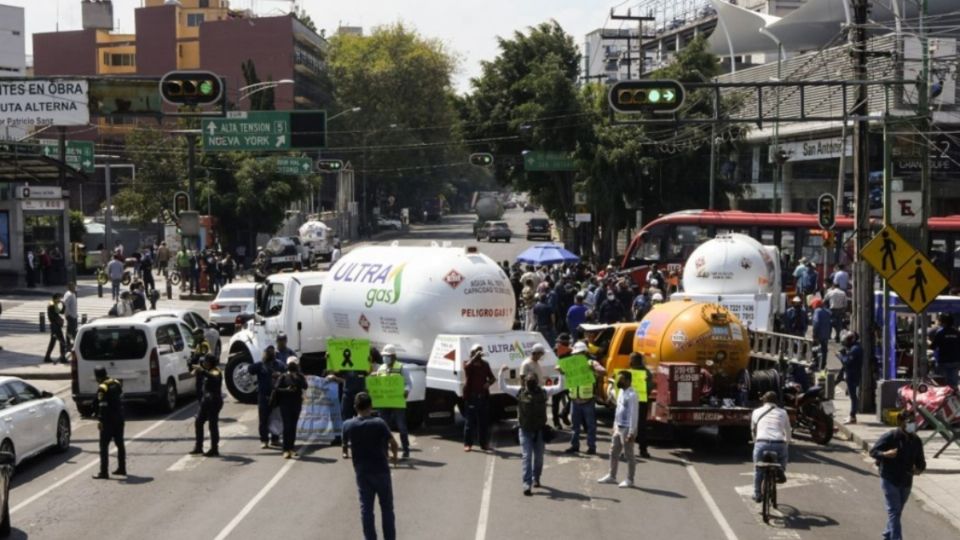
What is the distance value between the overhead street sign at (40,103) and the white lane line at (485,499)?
2222 centimetres

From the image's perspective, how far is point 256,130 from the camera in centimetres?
4162

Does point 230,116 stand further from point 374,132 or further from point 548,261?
point 374,132

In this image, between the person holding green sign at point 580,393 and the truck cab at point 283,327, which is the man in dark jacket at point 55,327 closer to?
the truck cab at point 283,327

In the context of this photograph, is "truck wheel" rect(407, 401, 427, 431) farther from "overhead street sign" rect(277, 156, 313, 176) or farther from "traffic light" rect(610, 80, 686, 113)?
"overhead street sign" rect(277, 156, 313, 176)

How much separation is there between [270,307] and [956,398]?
12.7 meters

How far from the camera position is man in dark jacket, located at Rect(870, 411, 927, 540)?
12984 millimetres

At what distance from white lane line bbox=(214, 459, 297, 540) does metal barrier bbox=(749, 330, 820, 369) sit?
7.95 metres

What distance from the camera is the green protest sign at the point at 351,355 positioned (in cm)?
1995

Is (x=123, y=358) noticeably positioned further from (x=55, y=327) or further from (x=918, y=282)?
(x=918, y=282)

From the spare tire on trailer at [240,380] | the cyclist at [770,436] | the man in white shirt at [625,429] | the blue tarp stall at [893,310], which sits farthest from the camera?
the spare tire on trailer at [240,380]

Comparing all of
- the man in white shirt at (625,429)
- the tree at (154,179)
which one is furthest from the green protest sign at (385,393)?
the tree at (154,179)

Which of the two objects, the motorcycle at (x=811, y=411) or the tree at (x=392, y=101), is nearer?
the motorcycle at (x=811, y=411)

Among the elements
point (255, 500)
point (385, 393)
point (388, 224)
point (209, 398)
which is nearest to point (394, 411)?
point (385, 393)

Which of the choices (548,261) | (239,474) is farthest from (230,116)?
(239,474)
